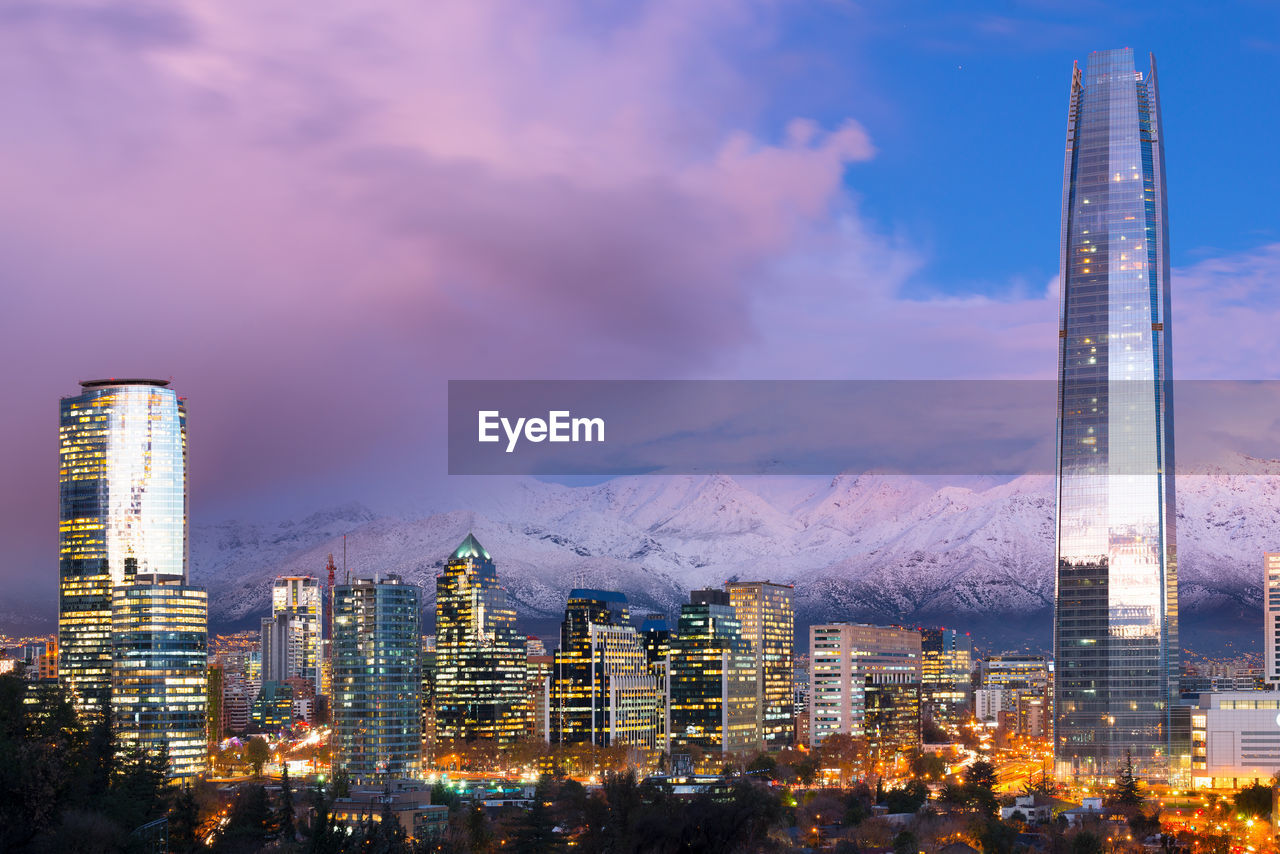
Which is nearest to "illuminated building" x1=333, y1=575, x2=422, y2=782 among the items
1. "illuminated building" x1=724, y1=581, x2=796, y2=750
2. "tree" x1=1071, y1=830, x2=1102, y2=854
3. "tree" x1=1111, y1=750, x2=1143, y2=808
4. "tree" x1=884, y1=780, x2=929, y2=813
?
"tree" x1=884, y1=780, x2=929, y2=813

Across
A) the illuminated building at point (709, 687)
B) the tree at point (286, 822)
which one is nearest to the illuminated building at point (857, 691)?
the illuminated building at point (709, 687)

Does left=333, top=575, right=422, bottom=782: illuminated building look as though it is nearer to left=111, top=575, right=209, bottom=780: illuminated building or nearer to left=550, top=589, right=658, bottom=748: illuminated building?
left=111, top=575, right=209, bottom=780: illuminated building

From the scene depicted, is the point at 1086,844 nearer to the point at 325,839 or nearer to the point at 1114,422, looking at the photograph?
the point at 325,839

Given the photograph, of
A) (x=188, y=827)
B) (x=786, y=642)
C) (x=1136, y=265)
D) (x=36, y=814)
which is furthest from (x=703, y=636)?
(x=36, y=814)

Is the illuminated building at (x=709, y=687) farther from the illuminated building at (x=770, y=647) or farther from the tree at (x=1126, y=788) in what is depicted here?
the tree at (x=1126, y=788)

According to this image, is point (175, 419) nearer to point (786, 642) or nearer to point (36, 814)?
point (786, 642)

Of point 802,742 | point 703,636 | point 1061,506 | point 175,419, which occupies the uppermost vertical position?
point 175,419
